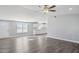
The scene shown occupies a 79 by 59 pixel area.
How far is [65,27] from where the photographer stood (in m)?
2.06

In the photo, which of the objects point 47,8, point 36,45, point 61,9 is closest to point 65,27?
point 61,9

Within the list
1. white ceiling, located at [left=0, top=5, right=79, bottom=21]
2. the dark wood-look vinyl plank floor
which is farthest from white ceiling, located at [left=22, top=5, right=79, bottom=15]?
the dark wood-look vinyl plank floor

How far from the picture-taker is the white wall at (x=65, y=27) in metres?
1.97

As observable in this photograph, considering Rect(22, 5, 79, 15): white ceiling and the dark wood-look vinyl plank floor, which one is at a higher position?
Rect(22, 5, 79, 15): white ceiling

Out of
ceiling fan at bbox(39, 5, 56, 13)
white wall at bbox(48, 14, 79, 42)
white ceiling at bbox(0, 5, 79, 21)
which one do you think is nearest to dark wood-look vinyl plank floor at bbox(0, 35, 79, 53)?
white wall at bbox(48, 14, 79, 42)

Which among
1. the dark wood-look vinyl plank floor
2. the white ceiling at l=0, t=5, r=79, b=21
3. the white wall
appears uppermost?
the white ceiling at l=0, t=5, r=79, b=21

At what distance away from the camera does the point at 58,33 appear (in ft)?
6.89

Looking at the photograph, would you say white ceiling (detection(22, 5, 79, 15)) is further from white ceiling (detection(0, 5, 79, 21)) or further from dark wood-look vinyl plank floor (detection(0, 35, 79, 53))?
dark wood-look vinyl plank floor (detection(0, 35, 79, 53))

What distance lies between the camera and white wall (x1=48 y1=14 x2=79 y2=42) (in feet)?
6.47

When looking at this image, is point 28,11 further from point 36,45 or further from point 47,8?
point 36,45

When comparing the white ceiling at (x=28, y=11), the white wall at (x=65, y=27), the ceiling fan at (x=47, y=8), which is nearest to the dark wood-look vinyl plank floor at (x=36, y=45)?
the white wall at (x=65, y=27)

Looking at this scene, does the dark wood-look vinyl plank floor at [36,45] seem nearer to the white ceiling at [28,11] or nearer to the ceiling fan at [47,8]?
the white ceiling at [28,11]
